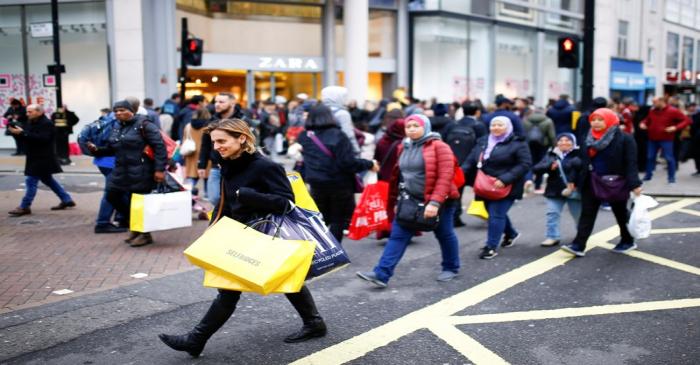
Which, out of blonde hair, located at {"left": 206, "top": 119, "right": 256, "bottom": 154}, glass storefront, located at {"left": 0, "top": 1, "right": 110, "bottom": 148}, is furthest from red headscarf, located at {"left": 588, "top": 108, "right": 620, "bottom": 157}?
glass storefront, located at {"left": 0, "top": 1, "right": 110, "bottom": 148}

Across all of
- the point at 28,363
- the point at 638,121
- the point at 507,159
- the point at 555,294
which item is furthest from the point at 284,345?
the point at 638,121

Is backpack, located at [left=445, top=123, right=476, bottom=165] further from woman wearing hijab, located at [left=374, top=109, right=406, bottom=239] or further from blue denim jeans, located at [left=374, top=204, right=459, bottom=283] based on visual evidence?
blue denim jeans, located at [left=374, top=204, right=459, bottom=283]

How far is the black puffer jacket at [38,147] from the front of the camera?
10.4 m

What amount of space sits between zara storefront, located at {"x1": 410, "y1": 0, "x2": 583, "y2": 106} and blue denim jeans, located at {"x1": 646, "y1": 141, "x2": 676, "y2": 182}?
41.4 ft

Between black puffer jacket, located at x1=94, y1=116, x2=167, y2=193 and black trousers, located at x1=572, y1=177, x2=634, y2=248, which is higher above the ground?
black puffer jacket, located at x1=94, y1=116, x2=167, y2=193

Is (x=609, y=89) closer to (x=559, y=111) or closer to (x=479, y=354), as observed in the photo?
(x=559, y=111)

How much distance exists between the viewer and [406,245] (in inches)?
258

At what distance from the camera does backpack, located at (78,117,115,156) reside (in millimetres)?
8883

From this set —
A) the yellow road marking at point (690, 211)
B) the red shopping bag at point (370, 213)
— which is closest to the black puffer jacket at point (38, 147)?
the red shopping bag at point (370, 213)

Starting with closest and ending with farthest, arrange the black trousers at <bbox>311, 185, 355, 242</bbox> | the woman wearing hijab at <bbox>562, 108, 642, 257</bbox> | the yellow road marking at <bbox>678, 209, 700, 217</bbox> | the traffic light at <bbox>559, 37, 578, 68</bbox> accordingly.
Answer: the woman wearing hijab at <bbox>562, 108, 642, 257</bbox> → the black trousers at <bbox>311, 185, 355, 242</bbox> → the yellow road marking at <bbox>678, 209, 700, 217</bbox> → the traffic light at <bbox>559, 37, 578, 68</bbox>

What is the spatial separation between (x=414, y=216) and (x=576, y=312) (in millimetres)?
1593

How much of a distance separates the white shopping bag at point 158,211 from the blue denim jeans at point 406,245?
287 centimetres

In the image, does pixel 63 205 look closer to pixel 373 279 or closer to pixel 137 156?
pixel 137 156

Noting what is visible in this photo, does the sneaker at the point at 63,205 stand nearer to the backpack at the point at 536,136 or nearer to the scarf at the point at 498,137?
the scarf at the point at 498,137
